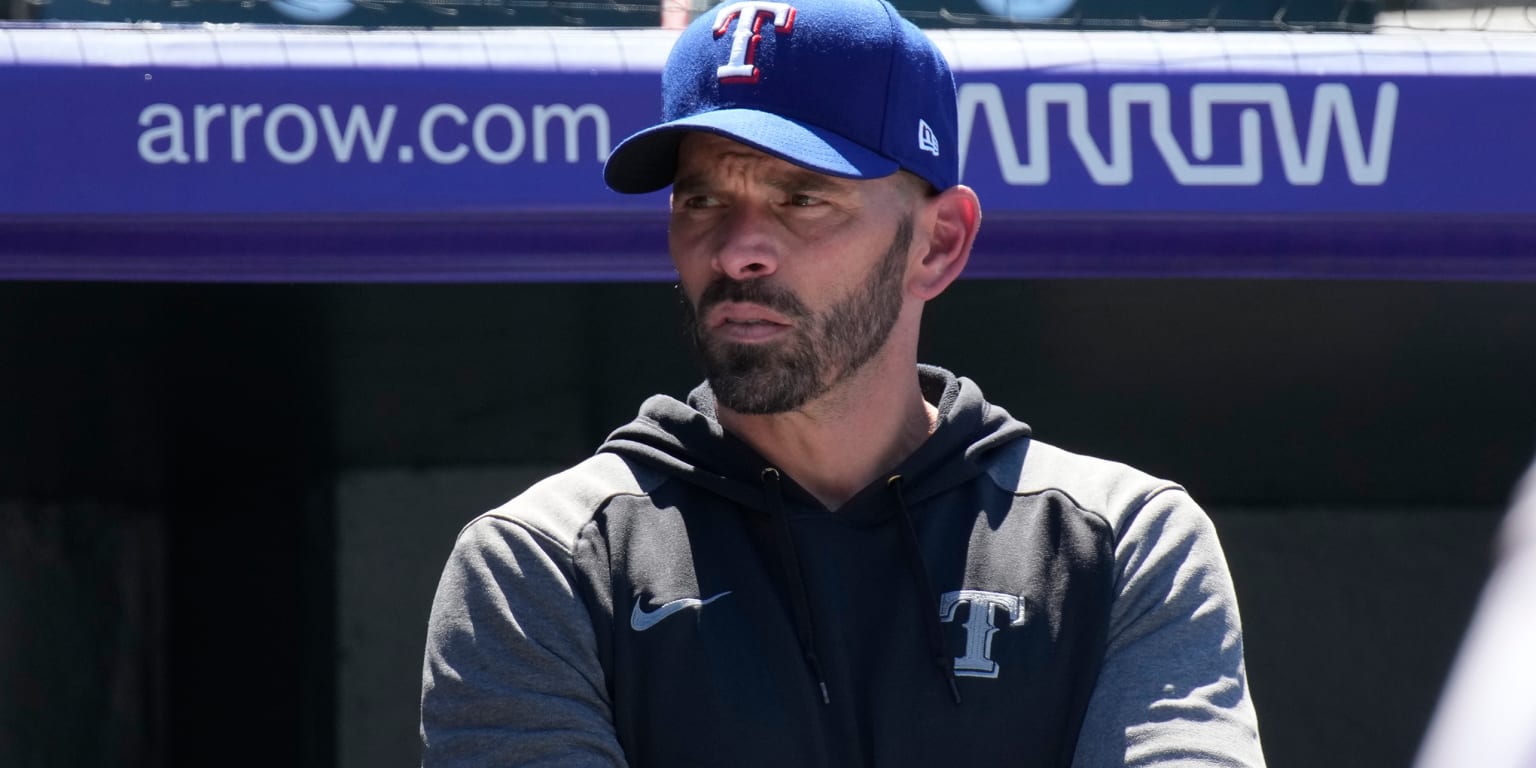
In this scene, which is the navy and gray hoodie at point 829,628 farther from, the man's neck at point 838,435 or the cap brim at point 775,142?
the cap brim at point 775,142

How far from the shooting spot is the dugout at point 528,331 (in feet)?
7.96

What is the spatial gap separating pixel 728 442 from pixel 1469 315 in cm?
200

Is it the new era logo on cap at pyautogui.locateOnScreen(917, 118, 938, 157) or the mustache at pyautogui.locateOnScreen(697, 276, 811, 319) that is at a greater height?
the new era logo on cap at pyautogui.locateOnScreen(917, 118, 938, 157)

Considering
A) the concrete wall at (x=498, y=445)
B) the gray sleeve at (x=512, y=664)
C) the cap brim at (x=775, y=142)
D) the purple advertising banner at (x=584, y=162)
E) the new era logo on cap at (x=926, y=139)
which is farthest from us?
the concrete wall at (x=498, y=445)

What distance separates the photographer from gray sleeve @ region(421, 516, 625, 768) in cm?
139

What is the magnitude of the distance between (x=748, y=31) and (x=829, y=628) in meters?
0.53

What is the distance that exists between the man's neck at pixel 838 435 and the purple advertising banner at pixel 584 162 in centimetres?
87

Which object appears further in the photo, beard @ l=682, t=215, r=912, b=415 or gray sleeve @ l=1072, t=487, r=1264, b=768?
beard @ l=682, t=215, r=912, b=415

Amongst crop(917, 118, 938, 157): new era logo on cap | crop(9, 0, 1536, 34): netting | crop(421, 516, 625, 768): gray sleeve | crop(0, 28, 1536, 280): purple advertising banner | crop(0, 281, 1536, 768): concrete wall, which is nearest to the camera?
crop(421, 516, 625, 768): gray sleeve

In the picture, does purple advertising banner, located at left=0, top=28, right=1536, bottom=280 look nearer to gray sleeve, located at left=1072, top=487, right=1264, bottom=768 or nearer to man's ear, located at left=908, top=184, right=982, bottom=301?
man's ear, located at left=908, top=184, right=982, bottom=301

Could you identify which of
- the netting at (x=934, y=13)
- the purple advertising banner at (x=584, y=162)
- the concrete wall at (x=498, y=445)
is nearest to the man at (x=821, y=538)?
the purple advertising banner at (x=584, y=162)

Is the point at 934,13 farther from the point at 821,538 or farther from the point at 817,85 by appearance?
the point at 821,538

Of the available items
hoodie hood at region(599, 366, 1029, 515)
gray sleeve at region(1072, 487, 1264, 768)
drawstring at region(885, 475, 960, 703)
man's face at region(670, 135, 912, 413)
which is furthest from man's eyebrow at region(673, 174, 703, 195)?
gray sleeve at region(1072, 487, 1264, 768)

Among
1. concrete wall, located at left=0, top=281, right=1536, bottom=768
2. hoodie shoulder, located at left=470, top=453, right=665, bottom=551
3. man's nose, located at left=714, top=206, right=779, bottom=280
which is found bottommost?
concrete wall, located at left=0, top=281, right=1536, bottom=768
